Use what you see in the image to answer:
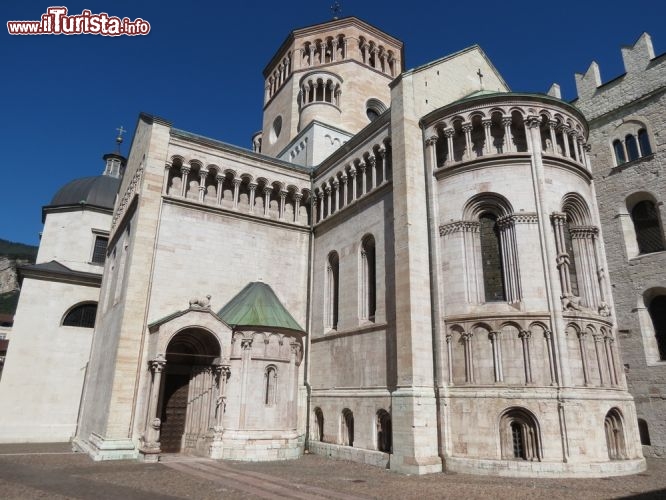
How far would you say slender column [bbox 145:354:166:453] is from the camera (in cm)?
1762

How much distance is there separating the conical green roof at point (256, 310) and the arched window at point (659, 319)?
17.0 m

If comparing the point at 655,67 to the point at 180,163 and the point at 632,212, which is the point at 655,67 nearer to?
the point at 632,212

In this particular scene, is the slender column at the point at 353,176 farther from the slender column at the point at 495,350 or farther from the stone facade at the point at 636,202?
the stone facade at the point at 636,202

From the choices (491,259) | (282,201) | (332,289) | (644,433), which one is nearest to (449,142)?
(491,259)

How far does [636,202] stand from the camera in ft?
78.6

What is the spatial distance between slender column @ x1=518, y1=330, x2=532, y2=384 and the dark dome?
31.6 metres

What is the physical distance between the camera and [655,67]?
947 inches

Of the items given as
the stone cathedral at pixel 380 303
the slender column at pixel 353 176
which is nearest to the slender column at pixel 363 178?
the stone cathedral at pixel 380 303

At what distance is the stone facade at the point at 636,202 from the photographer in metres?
21.6

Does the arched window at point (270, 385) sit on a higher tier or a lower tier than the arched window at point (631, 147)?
lower

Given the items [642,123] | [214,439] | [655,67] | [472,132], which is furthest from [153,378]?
[655,67]

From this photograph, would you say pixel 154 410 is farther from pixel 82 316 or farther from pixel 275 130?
pixel 275 130

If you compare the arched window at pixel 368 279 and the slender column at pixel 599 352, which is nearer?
the slender column at pixel 599 352

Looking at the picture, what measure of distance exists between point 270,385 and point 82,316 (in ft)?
57.7
